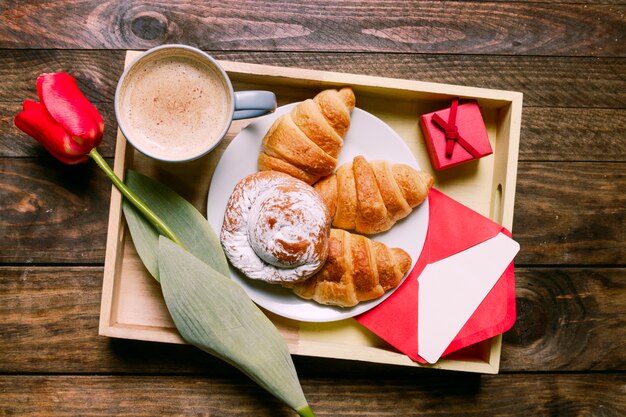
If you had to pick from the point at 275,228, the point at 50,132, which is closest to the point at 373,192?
the point at 275,228

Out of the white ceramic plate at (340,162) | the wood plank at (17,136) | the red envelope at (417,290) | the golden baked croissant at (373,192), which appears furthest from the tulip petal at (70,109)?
the red envelope at (417,290)

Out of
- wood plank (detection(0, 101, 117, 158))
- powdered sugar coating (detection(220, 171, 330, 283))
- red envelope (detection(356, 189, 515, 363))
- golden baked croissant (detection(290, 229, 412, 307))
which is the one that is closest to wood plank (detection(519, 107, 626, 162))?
red envelope (detection(356, 189, 515, 363))

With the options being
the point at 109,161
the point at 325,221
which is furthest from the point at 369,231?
the point at 109,161

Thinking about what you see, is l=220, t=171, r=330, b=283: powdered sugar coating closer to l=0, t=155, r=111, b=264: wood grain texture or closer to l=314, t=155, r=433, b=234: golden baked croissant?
l=314, t=155, r=433, b=234: golden baked croissant

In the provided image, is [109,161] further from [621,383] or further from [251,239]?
[621,383]

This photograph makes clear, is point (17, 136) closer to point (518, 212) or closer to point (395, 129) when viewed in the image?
point (395, 129)

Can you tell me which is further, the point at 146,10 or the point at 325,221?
the point at 146,10
